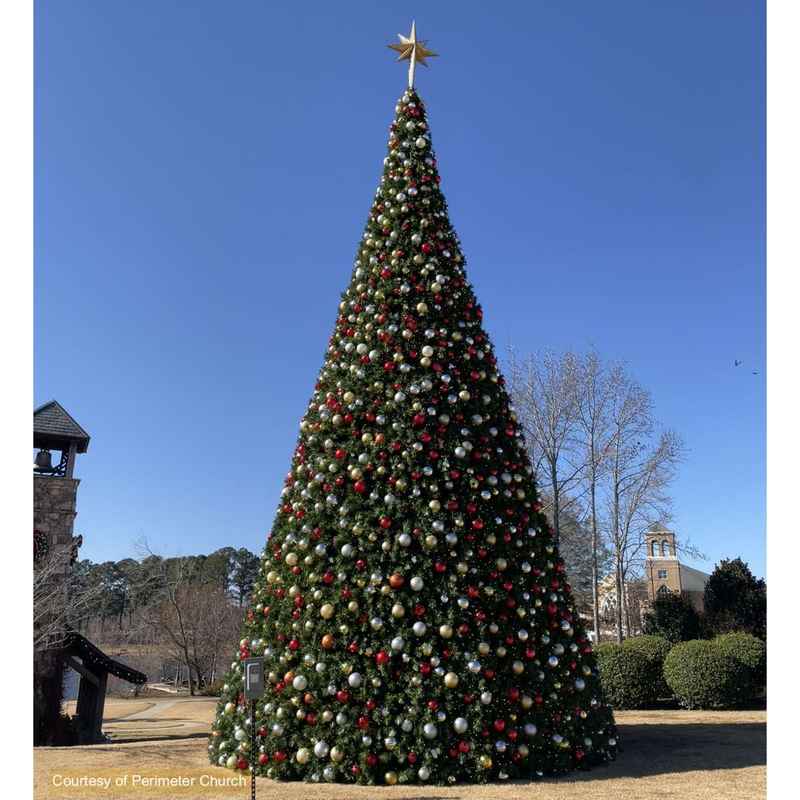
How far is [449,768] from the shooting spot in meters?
6.45

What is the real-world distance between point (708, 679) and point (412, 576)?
11266mm

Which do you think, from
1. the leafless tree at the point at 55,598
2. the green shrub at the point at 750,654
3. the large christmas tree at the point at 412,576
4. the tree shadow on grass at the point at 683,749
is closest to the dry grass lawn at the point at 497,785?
the tree shadow on grass at the point at 683,749

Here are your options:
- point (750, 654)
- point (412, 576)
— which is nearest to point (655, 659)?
Answer: point (750, 654)

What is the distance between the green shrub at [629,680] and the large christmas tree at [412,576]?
8764 millimetres

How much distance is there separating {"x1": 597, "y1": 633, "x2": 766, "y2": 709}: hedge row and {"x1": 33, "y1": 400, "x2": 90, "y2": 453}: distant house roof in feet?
45.5

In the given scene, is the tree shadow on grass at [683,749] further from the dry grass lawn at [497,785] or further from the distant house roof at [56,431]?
the distant house roof at [56,431]

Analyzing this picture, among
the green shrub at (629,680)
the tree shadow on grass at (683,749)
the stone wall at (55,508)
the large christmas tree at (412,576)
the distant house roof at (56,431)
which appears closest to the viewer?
the large christmas tree at (412,576)

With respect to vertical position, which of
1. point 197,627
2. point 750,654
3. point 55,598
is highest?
point 55,598

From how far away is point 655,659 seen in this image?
52.9 ft

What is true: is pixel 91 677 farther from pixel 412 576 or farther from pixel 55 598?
pixel 412 576

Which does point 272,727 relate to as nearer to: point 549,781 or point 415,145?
point 549,781

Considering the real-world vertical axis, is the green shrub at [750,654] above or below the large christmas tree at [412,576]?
below

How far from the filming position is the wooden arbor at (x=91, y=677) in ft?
55.0

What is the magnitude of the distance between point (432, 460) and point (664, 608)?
14.4 metres
